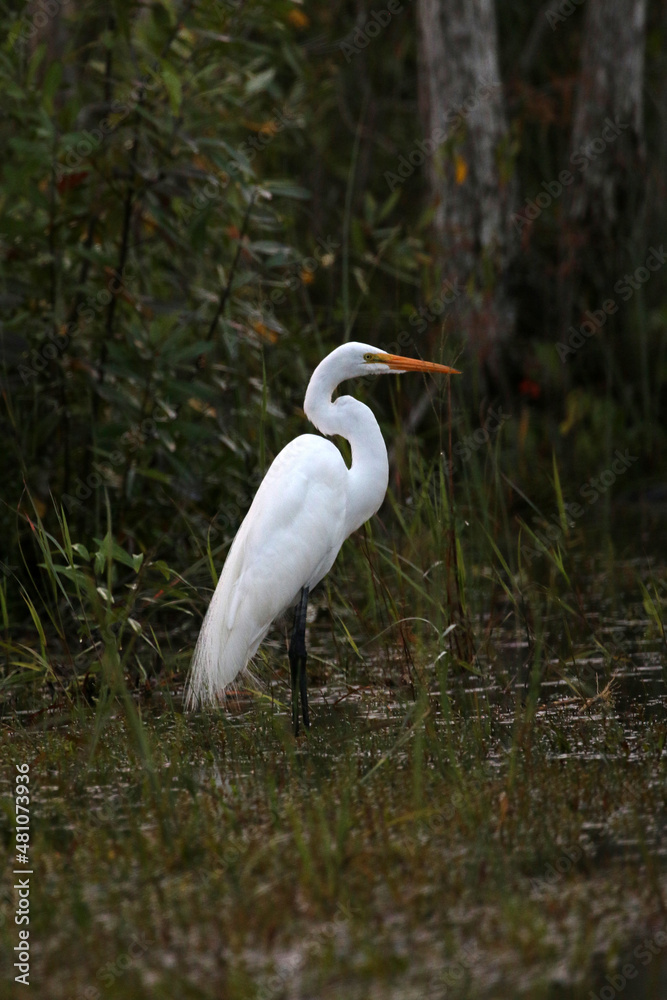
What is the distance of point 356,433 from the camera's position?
408 centimetres

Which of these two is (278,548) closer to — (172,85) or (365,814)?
(365,814)

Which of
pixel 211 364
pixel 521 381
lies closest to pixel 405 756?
pixel 211 364

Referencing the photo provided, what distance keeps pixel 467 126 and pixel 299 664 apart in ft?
15.8

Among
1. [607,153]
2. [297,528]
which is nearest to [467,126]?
[607,153]

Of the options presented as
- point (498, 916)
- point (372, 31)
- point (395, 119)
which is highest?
point (372, 31)

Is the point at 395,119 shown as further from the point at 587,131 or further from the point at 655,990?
the point at 655,990

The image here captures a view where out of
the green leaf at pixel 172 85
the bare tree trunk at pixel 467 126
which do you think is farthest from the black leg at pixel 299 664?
the bare tree trunk at pixel 467 126

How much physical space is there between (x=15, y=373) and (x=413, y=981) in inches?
151

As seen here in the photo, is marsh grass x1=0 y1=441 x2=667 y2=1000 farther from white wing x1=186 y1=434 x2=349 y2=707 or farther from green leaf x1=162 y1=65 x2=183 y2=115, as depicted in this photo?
green leaf x1=162 y1=65 x2=183 y2=115

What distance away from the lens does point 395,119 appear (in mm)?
11164

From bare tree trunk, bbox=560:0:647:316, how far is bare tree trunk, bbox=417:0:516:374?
0.63m

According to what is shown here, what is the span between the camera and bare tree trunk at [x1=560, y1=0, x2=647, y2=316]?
8.15 metres

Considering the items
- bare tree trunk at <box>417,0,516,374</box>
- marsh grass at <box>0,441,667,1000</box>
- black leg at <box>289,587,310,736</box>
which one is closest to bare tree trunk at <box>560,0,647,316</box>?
bare tree trunk at <box>417,0,516,374</box>

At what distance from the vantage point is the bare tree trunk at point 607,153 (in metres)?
8.15
